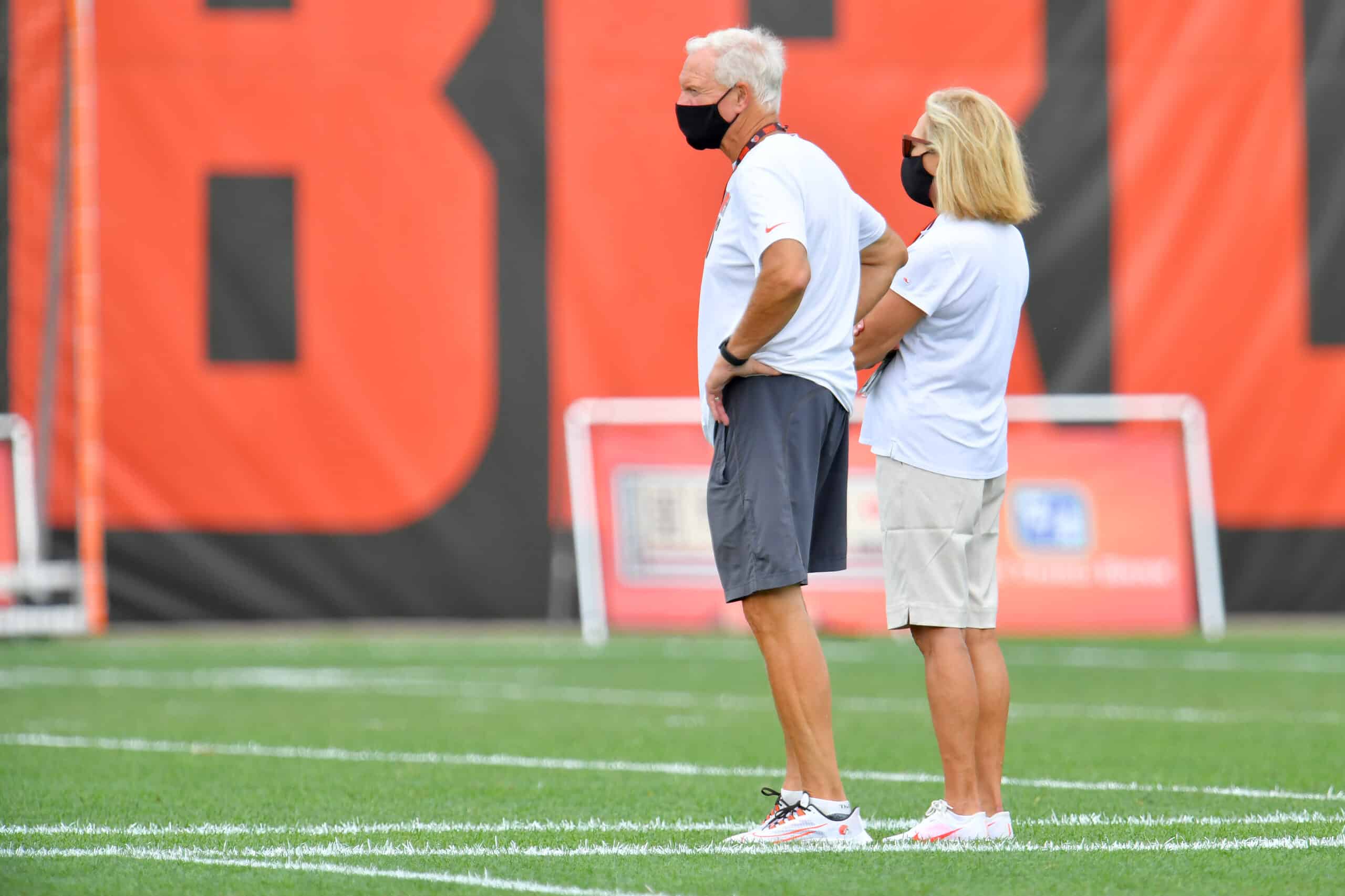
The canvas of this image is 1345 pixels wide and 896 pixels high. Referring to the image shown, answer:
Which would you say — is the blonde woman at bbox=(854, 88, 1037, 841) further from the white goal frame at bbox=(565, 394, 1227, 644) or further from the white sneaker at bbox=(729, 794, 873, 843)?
the white goal frame at bbox=(565, 394, 1227, 644)

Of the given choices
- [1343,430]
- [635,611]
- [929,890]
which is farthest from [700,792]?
[1343,430]

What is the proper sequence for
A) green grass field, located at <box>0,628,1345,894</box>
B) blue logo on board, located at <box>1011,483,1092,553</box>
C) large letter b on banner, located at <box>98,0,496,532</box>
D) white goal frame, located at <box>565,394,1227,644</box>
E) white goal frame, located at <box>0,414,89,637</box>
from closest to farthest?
green grass field, located at <box>0,628,1345,894</box> → white goal frame, located at <box>0,414,89,637</box> → blue logo on board, located at <box>1011,483,1092,553</box> → white goal frame, located at <box>565,394,1227,644</box> → large letter b on banner, located at <box>98,0,496,532</box>

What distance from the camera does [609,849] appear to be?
455cm

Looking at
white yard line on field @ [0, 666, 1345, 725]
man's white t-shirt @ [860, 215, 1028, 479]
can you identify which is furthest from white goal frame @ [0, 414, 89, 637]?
man's white t-shirt @ [860, 215, 1028, 479]

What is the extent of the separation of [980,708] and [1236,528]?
27.9 feet

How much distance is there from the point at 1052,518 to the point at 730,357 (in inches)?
307

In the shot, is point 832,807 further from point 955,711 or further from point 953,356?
point 953,356

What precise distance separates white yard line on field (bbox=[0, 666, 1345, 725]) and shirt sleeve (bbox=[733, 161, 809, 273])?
→ 3578 millimetres

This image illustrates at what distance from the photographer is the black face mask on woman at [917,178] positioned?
16.3 ft

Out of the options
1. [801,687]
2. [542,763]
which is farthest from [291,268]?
[801,687]

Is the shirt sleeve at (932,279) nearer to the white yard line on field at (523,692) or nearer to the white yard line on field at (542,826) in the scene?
the white yard line on field at (542,826)

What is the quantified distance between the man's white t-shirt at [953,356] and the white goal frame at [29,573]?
8.39 meters

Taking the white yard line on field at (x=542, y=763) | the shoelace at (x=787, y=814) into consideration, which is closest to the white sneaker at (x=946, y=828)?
the shoelace at (x=787, y=814)

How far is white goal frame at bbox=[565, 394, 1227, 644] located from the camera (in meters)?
12.2
